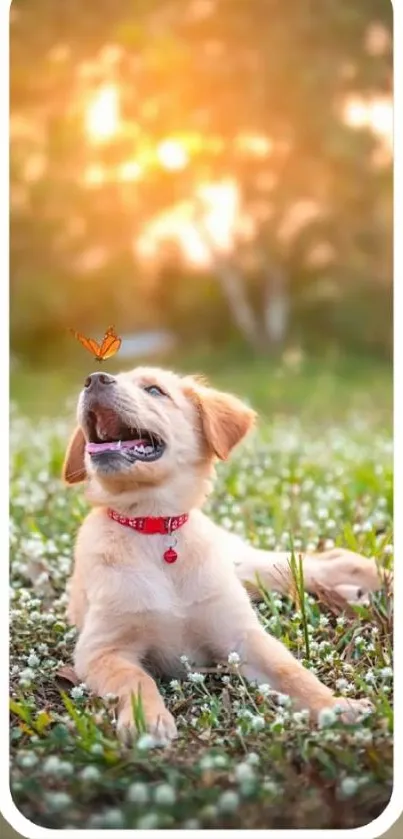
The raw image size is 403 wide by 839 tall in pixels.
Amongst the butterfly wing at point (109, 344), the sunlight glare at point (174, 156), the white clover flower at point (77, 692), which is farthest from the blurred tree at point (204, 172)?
the white clover flower at point (77, 692)

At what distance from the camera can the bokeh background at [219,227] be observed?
3.99 m

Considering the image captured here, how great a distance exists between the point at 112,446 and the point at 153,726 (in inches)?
19.6

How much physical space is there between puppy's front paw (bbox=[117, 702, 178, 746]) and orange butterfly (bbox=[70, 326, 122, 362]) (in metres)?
0.59

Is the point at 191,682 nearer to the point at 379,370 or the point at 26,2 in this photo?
the point at 26,2

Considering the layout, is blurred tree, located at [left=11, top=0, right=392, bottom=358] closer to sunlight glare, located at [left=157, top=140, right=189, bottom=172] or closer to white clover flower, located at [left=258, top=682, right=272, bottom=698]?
sunlight glare, located at [left=157, top=140, right=189, bottom=172]

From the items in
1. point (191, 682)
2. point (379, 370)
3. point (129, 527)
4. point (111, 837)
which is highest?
point (379, 370)

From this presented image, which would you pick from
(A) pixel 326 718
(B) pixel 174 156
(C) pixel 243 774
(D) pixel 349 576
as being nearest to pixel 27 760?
(C) pixel 243 774

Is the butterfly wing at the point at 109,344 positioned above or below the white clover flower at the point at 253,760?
above

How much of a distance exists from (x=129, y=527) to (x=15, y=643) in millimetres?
350

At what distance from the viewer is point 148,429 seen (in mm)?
1765

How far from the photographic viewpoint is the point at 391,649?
5.75 ft

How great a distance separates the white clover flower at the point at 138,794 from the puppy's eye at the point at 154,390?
0.76 metres

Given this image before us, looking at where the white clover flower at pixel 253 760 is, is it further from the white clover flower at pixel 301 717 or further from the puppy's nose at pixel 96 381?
the puppy's nose at pixel 96 381

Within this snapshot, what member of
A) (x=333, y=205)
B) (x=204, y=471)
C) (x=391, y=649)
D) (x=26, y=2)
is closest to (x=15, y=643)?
(x=204, y=471)
